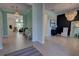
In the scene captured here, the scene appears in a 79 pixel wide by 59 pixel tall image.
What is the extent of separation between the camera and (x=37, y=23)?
5438 mm

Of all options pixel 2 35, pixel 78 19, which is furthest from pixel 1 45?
pixel 78 19

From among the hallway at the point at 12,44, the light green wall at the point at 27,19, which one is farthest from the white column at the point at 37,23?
the hallway at the point at 12,44

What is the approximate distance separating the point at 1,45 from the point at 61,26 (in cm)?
564

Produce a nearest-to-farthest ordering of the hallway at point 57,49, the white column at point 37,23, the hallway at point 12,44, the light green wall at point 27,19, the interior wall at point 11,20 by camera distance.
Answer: the hallway at point 57,49 → the interior wall at point 11,20 → the hallway at point 12,44 → the light green wall at point 27,19 → the white column at point 37,23

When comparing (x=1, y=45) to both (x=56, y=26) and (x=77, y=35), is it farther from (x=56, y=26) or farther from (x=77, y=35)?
(x=56, y=26)

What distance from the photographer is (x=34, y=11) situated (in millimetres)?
5500

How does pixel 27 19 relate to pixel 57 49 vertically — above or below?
above

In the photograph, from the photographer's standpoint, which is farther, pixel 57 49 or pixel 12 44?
pixel 12 44

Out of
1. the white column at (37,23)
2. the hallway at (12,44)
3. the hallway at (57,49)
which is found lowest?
the hallway at (57,49)

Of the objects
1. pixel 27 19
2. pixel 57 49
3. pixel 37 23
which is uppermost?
pixel 27 19

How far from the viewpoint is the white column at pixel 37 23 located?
206 inches

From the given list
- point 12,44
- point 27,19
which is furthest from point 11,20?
point 27,19

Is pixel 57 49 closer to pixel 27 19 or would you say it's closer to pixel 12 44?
pixel 12 44

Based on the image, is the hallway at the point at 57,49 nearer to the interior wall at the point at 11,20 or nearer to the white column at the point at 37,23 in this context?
the white column at the point at 37,23
